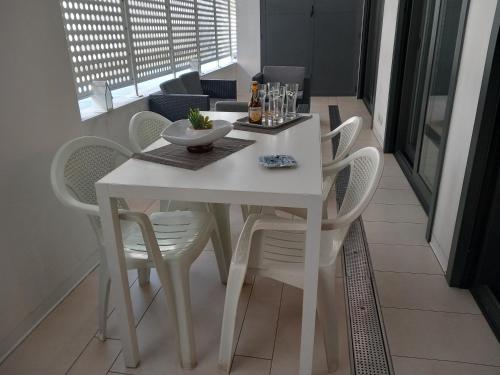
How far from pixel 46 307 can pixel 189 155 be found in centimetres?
101

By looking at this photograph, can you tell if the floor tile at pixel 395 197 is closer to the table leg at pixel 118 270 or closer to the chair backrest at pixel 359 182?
the chair backrest at pixel 359 182

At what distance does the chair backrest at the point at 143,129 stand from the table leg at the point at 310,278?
1005mm

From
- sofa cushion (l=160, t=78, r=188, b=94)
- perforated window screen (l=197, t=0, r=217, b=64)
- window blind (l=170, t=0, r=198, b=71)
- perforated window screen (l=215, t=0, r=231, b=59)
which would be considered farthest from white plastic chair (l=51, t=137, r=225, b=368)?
perforated window screen (l=215, t=0, r=231, b=59)

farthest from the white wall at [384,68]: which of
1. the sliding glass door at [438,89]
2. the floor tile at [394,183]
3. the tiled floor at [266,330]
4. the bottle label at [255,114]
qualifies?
the bottle label at [255,114]

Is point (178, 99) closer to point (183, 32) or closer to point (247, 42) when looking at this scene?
point (183, 32)

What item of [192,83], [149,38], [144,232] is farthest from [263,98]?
[192,83]

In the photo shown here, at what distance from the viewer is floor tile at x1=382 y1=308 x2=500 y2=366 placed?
5.02 ft

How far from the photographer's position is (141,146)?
6.24 feet

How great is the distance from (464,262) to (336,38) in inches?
227

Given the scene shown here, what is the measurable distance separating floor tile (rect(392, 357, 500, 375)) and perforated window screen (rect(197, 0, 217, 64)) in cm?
493

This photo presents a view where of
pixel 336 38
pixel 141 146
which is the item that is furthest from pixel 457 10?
pixel 336 38

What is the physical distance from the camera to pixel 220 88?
15.1 feet

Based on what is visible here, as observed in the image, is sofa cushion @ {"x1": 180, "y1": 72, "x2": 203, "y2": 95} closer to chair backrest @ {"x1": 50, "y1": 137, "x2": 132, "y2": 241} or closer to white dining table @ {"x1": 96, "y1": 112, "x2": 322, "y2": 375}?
chair backrest @ {"x1": 50, "y1": 137, "x2": 132, "y2": 241}

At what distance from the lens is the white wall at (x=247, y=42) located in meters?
6.91
